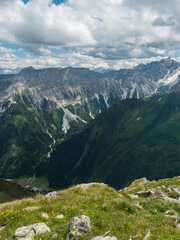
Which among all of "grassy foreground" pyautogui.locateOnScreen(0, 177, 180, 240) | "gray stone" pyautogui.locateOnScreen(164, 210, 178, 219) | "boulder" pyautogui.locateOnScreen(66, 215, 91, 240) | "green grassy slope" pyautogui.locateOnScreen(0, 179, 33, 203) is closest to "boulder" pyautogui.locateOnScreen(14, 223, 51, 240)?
"grassy foreground" pyautogui.locateOnScreen(0, 177, 180, 240)

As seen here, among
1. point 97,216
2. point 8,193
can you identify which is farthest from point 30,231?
point 8,193

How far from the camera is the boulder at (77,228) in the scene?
12.4m

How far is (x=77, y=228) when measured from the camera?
12.9 meters

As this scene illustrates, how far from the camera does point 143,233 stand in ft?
43.9

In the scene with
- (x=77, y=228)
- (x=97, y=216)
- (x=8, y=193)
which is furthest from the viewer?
(x=8, y=193)

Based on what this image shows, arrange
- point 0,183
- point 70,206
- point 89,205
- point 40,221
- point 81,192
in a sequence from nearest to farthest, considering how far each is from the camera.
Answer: point 40,221 → point 70,206 → point 89,205 → point 81,192 → point 0,183

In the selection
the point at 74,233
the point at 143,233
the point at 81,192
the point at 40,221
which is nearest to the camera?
the point at 74,233

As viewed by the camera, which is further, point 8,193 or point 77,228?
point 8,193

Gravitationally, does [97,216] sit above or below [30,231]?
below

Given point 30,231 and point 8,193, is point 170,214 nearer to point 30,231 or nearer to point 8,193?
point 30,231

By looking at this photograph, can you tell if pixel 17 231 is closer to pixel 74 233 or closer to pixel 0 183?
pixel 74 233

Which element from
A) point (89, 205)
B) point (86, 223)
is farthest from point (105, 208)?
point (86, 223)

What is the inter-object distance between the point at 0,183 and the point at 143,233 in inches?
6050

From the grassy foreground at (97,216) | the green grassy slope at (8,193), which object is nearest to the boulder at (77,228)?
the grassy foreground at (97,216)
